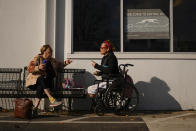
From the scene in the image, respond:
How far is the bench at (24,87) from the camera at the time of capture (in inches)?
276

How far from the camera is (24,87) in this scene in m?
7.34

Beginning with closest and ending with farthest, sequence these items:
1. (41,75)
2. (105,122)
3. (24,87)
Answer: (105,122), (41,75), (24,87)

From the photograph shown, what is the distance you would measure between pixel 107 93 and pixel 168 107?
6.29 ft

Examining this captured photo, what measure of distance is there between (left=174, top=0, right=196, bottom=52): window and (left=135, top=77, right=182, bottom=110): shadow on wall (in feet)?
3.24

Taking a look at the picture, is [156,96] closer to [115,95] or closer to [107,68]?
[115,95]

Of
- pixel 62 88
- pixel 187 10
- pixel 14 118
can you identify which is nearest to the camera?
pixel 14 118

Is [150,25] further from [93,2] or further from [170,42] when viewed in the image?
[93,2]

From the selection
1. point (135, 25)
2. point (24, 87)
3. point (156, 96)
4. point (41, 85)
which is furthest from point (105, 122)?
point (135, 25)

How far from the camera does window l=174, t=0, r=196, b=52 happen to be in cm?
779

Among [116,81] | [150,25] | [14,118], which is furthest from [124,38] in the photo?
[14,118]

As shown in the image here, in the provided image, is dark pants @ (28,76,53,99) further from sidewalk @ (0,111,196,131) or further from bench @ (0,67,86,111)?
sidewalk @ (0,111,196,131)

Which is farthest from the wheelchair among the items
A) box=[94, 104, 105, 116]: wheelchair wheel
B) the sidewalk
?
the sidewalk

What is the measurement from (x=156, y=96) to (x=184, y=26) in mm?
1870

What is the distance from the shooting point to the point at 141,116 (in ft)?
22.4
